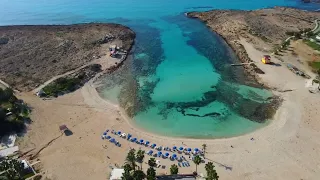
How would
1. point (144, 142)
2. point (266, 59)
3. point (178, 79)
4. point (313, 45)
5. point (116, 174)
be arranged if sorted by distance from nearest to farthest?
1. point (116, 174)
2. point (144, 142)
3. point (178, 79)
4. point (266, 59)
5. point (313, 45)

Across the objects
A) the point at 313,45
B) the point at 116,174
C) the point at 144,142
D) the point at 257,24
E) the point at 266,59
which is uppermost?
the point at 257,24

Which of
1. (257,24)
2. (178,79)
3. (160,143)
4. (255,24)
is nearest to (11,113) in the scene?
(160,143)

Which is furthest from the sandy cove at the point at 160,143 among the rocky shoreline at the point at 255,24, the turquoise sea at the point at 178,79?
the rocky shoreline at the point at 255,24

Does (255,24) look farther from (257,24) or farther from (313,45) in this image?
(313,45)

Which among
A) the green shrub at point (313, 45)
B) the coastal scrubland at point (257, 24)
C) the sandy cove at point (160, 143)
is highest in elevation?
the coastal scrubland at point (257, 24)

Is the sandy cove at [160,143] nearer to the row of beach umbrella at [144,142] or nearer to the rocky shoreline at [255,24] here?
the row of beach umbrella at [144,142]
